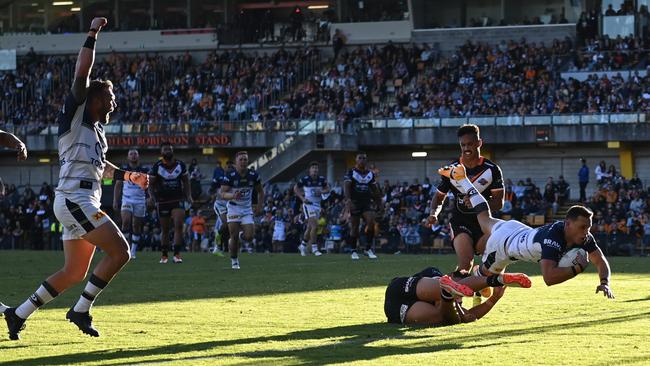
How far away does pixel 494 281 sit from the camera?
1180cm

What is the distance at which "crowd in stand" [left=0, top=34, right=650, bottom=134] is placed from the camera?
160ft

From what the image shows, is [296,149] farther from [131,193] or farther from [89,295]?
[89,295]

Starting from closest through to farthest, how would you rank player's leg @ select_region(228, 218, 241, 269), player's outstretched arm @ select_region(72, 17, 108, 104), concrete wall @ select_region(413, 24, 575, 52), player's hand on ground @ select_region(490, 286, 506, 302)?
player's outstretched arm @ select_region(72, 17, 108, 104) → player's hand on ground @ select_region(490, 286, 506, 302) → player's leg @ select_region(228, 218, 241, 269) → concrete wall @ select_region(413, 24, 575, 52)

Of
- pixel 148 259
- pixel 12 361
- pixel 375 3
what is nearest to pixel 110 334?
pixel 12 361

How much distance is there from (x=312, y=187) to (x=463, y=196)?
17.0 meters

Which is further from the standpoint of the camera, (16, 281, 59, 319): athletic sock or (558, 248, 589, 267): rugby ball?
(558, 248, 589, 267): rugby ball

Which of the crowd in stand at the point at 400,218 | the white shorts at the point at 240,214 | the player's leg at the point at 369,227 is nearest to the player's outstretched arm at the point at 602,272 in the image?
the white shorts at the point at 240,214

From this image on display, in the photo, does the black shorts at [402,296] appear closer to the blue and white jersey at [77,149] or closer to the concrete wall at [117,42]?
the blue and white jersey at [77,149]

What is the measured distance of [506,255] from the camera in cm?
1218

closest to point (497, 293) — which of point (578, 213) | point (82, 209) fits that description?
point (578, 213)

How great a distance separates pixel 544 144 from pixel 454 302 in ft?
126

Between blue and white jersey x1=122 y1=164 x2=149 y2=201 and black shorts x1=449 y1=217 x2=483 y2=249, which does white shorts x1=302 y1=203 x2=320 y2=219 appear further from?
black shorts x1=449 y1=217 x2=483 y2=249

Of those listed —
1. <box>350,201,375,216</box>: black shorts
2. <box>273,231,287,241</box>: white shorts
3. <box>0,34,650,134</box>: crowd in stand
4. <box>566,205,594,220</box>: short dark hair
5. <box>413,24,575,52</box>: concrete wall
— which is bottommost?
<box>273,231,287,241</box>: white shorts

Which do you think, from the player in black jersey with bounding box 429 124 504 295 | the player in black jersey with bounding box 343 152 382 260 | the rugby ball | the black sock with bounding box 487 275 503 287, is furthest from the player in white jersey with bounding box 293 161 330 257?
the rugby ball
